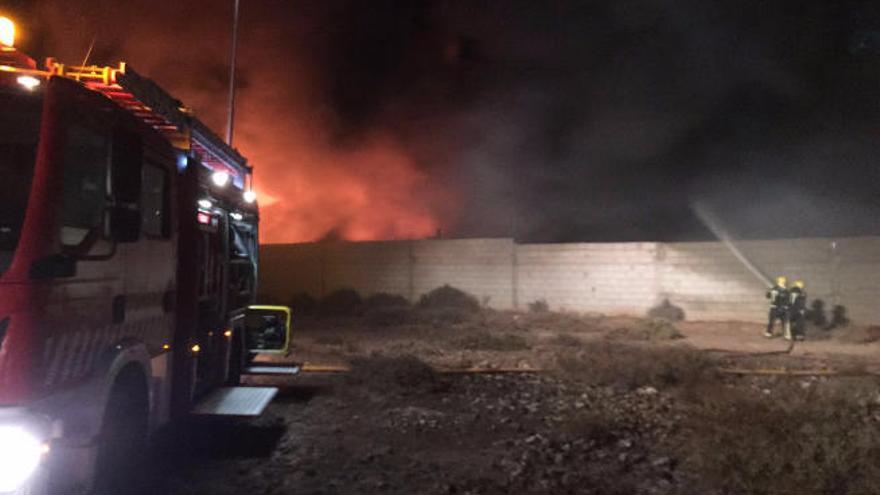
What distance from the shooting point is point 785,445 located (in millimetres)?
5285

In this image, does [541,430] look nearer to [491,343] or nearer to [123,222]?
[123,222]

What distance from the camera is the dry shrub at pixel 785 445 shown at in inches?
182

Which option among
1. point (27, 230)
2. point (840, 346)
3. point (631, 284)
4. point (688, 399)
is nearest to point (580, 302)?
point (631, 284)

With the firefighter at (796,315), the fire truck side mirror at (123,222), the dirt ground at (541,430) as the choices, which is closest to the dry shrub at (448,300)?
the firefighter at (796,315)

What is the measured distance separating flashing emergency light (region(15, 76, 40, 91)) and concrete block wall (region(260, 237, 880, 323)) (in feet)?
55.5

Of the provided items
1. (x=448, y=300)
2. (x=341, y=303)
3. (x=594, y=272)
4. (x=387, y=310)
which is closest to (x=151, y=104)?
(x=387, y=310)

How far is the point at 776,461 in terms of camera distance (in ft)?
15.9

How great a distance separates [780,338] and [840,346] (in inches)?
52.9

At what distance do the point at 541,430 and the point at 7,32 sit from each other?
16.8 feet

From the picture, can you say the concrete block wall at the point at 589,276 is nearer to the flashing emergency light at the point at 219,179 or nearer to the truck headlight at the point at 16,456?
the flashing emergency light at the point at 219,179

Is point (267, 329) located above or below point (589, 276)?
below

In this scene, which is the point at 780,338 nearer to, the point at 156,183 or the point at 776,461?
the point at 776,461

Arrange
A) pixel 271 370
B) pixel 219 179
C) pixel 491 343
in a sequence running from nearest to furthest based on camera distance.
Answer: pixel 219 179 < pixel 271 370 < pixel 491 343

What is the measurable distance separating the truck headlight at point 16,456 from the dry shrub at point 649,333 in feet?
41.8
